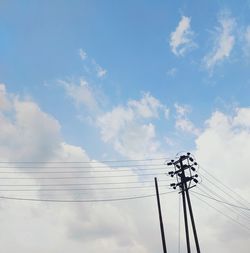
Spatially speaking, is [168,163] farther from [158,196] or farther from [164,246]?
[164,246]

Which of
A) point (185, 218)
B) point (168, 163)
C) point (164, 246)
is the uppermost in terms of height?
point (168, 163)

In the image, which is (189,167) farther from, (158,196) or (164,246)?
(164,246)

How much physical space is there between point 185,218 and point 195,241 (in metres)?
2.58

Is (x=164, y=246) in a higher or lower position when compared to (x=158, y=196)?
lower

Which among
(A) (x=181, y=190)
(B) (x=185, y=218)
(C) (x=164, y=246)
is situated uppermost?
(A) (x=181, y=190)

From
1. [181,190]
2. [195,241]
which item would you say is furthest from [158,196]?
[195,241]

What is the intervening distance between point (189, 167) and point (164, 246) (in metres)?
8.13

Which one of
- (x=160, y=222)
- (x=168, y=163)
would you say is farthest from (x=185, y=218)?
(x=168, y=163)

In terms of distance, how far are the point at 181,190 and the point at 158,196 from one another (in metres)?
2.28

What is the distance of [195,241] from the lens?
39406mm

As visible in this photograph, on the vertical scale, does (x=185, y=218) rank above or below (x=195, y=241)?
above

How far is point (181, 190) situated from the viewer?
42.3m

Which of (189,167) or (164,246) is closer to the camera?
(164,246)

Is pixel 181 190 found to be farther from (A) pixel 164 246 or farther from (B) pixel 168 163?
(A) pixel 164 246
